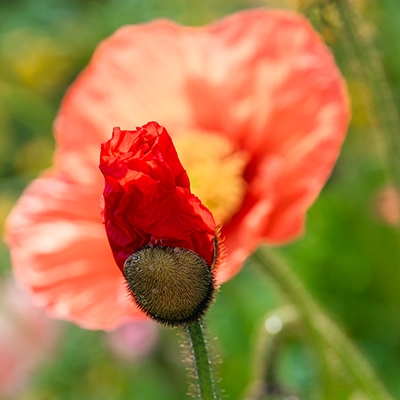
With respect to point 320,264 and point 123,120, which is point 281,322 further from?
point 320,264

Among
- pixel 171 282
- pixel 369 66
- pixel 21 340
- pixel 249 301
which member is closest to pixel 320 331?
pixel 369 66

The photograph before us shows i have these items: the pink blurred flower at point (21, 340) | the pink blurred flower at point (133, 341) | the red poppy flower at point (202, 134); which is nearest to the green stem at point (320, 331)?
the red poppy flower at point (202, 134)

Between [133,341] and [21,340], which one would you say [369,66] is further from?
[21,340]

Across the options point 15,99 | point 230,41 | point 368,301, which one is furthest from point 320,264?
point 15,99

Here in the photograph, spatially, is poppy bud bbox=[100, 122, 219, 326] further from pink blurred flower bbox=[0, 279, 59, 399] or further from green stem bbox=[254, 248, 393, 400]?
pink blurred flower bbox=[0, 279, 59, 399]

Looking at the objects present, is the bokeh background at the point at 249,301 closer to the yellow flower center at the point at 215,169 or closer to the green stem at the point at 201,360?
the yellow flower center at the point at 215,169

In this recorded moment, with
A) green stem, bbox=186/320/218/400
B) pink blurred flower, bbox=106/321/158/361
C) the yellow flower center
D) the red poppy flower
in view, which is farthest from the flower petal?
pink blurred flower, bbox=106/321/158/361
